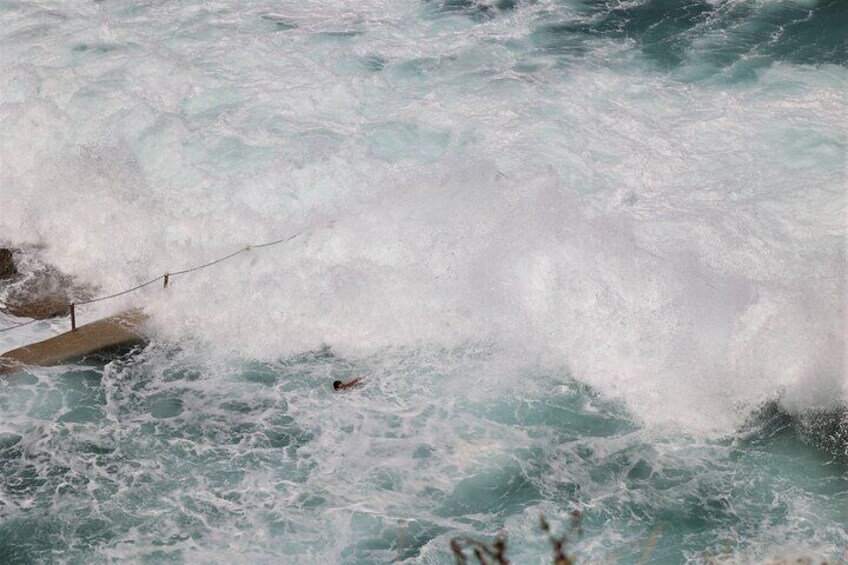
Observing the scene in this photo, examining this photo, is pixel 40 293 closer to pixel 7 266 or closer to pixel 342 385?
pixel 7 266

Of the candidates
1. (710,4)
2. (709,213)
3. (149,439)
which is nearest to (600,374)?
(709,213)

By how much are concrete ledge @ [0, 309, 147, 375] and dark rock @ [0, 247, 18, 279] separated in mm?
1844

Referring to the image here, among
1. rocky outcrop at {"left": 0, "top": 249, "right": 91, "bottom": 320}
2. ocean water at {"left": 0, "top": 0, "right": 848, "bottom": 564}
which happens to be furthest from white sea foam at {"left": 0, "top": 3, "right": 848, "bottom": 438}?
rocky outcrop at {"left": 0, "top": 249, "right": 91, "bottom": 320}

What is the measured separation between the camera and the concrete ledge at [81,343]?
533 inches

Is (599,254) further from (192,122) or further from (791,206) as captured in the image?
(192,122)

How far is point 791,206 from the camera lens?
15.8m

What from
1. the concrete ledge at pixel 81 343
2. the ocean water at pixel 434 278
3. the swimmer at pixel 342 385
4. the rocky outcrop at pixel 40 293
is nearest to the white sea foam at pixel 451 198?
the ocean water at pixel 434 278

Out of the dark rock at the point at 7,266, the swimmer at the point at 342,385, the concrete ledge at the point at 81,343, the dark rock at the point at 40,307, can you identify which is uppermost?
the dark rock at the point at 7,266

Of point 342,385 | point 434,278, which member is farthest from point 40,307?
point 434,278

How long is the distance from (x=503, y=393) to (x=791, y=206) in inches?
218

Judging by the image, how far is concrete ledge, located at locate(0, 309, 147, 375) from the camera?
1355 centimetres

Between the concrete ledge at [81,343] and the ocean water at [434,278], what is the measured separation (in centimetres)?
29

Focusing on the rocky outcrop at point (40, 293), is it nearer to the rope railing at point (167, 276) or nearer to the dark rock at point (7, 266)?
the dark rock at point (7, 266)

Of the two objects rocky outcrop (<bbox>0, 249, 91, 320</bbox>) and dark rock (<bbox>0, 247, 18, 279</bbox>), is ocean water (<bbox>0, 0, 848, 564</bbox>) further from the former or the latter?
dark rock (<bbox>0, 247, 18, 279</bbox>)
